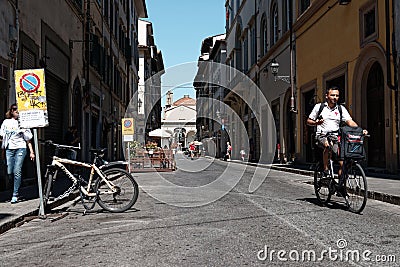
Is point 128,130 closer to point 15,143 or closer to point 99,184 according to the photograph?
point 15,143

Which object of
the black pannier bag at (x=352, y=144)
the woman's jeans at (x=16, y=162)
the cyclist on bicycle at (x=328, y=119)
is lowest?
the woman's jeans at (x=16, y=162)

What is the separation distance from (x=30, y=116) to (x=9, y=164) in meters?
1.36

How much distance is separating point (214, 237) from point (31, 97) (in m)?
4.23

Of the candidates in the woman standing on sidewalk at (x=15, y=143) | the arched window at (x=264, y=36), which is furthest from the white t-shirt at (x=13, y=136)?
the arched window at (x=264, y=36)

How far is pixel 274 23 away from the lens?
103 feet

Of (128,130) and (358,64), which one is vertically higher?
(358,64)

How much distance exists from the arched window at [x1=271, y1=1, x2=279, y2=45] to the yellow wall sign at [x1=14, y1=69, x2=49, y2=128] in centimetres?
2373

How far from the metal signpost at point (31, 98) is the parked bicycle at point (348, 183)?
4494mm

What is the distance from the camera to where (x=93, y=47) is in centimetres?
2262

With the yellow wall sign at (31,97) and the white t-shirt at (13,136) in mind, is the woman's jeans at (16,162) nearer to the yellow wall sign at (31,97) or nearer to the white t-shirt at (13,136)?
the white t-shirt at (13,136)

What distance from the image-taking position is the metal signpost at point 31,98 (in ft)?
26.9

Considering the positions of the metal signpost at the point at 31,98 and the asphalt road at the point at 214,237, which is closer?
the asphalt road at the point at 214,237

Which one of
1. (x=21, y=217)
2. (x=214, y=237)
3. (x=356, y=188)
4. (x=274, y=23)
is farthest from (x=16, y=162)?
(x=274, y=23)

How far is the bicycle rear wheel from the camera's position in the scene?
25.9 feet
